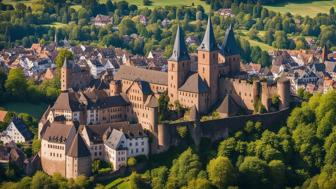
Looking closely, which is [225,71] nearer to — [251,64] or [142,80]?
[142,80]

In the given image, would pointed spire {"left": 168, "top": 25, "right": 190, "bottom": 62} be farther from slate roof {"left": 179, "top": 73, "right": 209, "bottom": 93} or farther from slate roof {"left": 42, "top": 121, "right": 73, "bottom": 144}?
slate roof {"left": 42, "top": 121, "right": 73, "bottom": 144}

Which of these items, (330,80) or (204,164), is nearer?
(204,164)

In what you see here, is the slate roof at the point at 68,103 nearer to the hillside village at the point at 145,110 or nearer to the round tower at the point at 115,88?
the hillside village at the point at 145,110

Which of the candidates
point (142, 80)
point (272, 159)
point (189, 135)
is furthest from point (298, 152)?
point (142, 80)

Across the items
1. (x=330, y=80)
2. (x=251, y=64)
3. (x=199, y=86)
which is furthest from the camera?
(x=251, y=64)

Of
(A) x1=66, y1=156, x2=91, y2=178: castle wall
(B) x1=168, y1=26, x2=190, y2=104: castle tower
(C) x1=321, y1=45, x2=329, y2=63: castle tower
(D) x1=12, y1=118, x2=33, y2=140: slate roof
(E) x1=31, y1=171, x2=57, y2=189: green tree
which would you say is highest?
(B) x1=168, y1=26, x2=190, y2=104: castle tower

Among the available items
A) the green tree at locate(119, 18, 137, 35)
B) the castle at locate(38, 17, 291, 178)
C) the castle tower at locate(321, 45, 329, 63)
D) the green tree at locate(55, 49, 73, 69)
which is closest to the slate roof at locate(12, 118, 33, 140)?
the castle at locate(38, 17, 291, 178)

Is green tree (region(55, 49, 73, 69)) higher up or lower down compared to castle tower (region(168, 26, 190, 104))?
lower down
